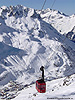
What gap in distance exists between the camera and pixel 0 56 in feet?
542

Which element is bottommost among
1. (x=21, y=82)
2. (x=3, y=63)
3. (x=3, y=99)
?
(x=3, y=99)

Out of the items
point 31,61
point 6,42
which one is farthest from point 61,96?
point 6,42

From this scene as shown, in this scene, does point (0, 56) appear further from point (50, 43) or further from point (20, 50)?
point (50, 43)

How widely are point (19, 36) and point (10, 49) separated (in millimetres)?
28436

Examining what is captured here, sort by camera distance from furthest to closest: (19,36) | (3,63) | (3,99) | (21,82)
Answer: (19,36)
(3,63)
(21,82)
(3,99)

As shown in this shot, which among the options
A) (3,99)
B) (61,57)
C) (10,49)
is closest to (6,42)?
(10,49)

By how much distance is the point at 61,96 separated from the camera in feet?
131

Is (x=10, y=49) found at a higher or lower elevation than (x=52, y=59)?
higher

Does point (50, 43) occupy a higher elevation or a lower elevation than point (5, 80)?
higher

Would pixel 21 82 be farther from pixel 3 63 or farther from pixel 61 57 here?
pixel 61 57

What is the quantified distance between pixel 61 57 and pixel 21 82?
56721 millimetres

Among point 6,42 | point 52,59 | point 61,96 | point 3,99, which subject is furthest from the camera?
point 6,42

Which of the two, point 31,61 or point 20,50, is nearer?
point 31,61

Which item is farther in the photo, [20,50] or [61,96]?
[20,50]
